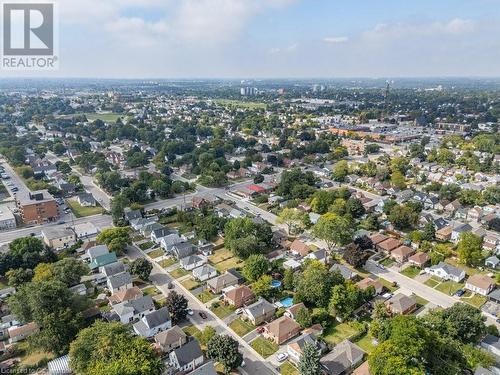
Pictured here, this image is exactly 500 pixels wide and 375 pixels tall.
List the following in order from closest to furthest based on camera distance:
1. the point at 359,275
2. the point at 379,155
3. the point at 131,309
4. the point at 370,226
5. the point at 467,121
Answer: the point at 131,309
the point at 359,275
the point at 370,226
the point at 379,155
the point at 467,121

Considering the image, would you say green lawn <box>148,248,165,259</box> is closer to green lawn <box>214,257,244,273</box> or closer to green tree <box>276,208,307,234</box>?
green lawn <box>214,257,244,273</box>

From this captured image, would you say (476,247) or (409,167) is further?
(409,167)

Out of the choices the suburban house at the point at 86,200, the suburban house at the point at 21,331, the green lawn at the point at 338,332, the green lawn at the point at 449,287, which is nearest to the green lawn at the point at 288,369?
the green lawn at the point at 338,332

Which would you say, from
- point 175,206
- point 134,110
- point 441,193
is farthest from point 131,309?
point 134,110

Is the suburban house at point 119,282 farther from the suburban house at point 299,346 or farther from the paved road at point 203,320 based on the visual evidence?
the suburban house at point 299,346

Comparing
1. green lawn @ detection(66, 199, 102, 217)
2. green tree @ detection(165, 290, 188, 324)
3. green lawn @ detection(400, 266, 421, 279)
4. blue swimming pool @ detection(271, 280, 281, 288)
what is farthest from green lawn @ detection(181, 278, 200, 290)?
green lawn @ detection(66, 199, 102, 217)

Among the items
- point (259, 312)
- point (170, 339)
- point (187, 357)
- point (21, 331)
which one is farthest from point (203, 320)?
point (21, 331)

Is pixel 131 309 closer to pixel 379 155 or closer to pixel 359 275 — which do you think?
pixel 359 275
